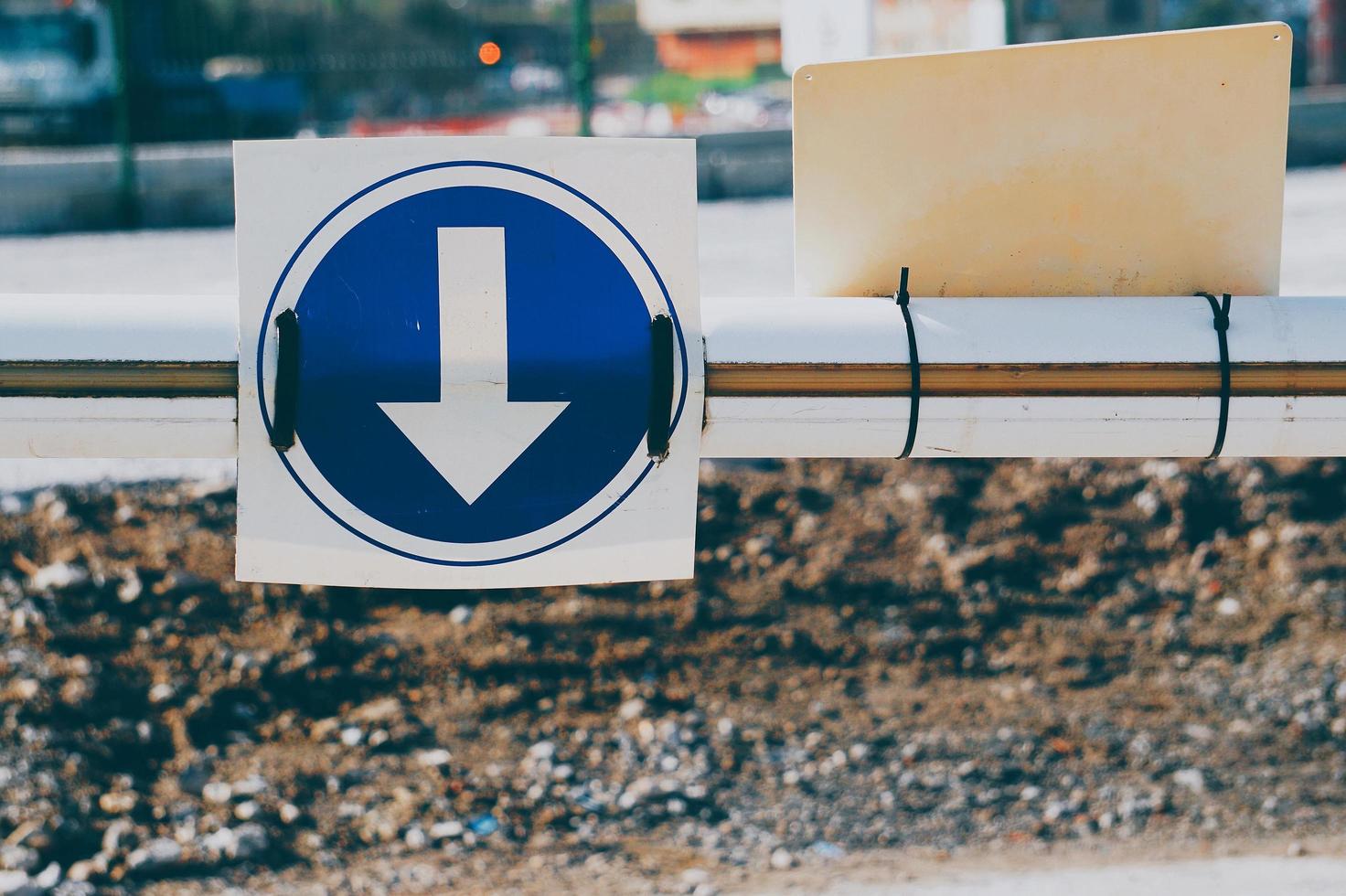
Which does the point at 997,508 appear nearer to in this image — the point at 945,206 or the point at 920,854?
the point at 920,854

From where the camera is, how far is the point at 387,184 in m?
1.74

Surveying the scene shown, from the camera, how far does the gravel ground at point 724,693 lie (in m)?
4.88

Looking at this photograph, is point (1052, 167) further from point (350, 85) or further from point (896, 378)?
point (350, 85)

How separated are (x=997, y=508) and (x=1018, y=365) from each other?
A: 4687mm

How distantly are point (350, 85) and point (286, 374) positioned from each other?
12387mm

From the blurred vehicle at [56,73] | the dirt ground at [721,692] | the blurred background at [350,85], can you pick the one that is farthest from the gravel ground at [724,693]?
the blurred vehicle at [56,73]

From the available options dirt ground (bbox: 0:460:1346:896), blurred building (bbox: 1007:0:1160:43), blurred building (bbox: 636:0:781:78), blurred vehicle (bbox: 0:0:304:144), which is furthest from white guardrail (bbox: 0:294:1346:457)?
blurred building (bbox: 636:0:781:78)

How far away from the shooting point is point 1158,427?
6.02 ft

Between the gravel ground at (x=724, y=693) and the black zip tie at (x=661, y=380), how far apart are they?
325 centimetres

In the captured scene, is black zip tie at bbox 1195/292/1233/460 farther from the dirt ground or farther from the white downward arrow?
the dirt ground

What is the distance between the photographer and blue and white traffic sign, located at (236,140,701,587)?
5.65ft

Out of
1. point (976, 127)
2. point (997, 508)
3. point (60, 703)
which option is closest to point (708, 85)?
point (997, 508)

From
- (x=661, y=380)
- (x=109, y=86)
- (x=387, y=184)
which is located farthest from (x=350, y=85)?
(x=661, y=380)

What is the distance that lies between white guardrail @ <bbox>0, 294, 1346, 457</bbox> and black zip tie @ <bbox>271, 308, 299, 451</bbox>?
0.06 metres
